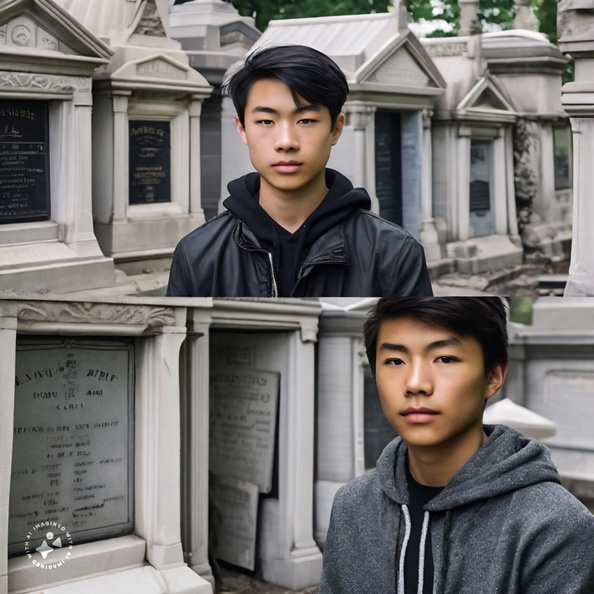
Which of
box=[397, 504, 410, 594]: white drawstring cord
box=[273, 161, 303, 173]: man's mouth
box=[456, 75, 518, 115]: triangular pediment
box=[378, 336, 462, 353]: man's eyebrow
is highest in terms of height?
box=[456, 75, 518, 115]: triangular pediment

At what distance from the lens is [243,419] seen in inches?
96.4

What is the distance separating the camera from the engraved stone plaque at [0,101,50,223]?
2896mm

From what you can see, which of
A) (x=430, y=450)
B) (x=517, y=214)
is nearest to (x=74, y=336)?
(x=430, y=450)

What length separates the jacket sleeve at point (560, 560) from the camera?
207 cm

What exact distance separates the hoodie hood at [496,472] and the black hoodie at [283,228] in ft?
1.60

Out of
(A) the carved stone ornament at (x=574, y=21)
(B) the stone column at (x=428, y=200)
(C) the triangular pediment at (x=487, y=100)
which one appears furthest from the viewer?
(C) the triangular pediment at (x=487, y=100)

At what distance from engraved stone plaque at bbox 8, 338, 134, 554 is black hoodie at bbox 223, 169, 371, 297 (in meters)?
0.40

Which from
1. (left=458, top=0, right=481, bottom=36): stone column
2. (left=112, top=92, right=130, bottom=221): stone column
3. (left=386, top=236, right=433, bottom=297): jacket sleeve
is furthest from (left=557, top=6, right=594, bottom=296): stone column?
(left=112, top=92, right=130, bottom=221): stone column

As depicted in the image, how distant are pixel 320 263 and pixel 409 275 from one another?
18 cm

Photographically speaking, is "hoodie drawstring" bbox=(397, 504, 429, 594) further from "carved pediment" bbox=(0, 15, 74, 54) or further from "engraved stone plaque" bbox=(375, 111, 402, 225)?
"carved pediment" bbox=(0, 15, 74, 54)

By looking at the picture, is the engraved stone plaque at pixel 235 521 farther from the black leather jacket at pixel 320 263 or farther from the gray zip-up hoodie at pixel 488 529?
the black leather jacket at pixel 320 263

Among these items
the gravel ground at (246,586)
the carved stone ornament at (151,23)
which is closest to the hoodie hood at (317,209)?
the gravel ground at (246,586)

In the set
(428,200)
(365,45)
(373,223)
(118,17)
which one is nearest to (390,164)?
(428,200)

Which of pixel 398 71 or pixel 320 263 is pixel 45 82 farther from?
pixel 320 263
